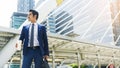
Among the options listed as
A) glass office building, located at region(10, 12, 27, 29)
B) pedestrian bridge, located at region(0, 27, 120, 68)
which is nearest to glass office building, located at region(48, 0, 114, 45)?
glass office building, located at region(10, 12, 27, 29)

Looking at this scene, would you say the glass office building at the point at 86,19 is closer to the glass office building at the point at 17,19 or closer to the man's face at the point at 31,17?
the glass office building at the point at 17,19

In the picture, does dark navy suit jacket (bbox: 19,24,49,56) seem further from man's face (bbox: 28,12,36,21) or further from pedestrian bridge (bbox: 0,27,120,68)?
pedestrian bridge (bbox: 0,27,120,68)

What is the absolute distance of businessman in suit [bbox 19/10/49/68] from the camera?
12.7 feet

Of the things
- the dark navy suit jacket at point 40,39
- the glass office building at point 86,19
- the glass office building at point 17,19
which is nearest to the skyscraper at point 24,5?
the glass office building at point 17,19

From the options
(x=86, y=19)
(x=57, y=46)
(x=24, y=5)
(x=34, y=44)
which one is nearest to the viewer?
(x=34, y=44)

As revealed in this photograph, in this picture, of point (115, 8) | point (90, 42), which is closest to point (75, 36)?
point (90, 42)

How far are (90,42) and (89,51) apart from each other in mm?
1810

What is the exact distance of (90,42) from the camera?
42.5ft

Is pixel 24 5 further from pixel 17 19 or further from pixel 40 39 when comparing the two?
pixel 40 39

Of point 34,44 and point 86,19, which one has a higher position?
point 86,19

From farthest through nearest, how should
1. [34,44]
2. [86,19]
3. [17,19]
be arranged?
1. [17,19]
2. [86,19]
3. [34,44]

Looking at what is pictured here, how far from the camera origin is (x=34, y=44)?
3.92 metres

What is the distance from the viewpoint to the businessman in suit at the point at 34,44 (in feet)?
12.7

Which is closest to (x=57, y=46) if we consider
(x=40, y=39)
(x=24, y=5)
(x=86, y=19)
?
(x=40, y=39)
